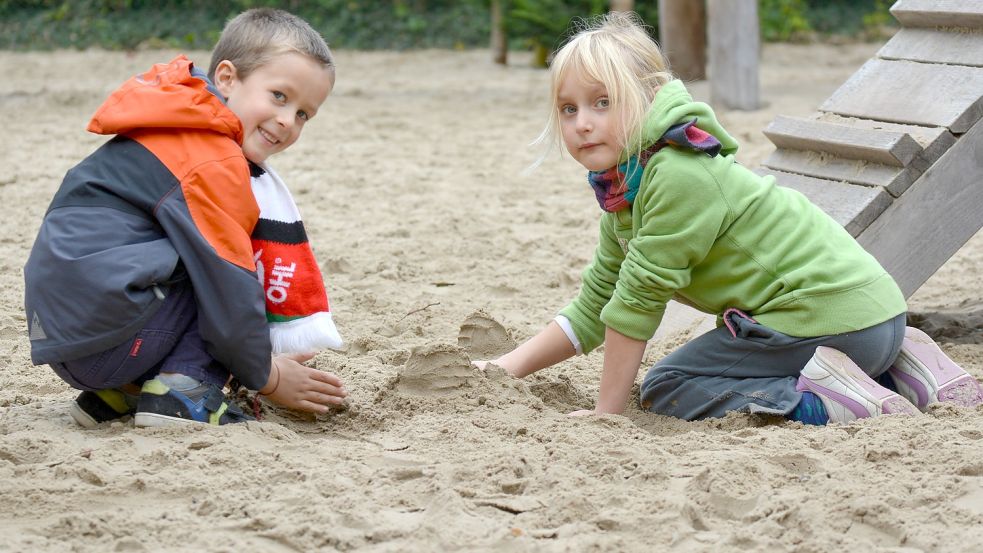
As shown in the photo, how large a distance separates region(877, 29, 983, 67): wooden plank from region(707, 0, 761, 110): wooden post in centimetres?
420

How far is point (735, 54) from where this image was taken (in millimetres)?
8406

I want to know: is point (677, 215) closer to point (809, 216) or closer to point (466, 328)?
point (809, 216)

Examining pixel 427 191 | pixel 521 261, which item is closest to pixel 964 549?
pixel 521 261

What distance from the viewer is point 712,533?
2.21 metres

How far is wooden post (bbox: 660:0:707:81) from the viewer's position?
30.5ft

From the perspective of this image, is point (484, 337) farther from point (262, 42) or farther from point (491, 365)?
point (262, 42)

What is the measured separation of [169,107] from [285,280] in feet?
1.56

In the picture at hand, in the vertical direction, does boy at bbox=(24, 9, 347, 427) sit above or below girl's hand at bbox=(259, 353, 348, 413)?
above

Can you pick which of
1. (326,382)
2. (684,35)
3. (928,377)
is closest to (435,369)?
(326,382)

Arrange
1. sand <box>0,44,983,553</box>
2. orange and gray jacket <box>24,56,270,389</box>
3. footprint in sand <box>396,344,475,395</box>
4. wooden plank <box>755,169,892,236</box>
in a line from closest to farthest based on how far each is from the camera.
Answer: sand <box>0,44,983,553</box>
orange and gray jacket <box>24,56,270,389</box>
footprint in sand <box>396,344,475,395</box>
wooden plank <box>755,169,892,236</box>

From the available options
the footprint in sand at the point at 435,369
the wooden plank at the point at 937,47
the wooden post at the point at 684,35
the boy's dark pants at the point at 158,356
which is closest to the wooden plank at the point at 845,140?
the wooden plank at the point at 937,47

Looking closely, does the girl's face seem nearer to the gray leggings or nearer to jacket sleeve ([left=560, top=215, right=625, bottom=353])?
jacket sleeve ([left=560, top=215, right=625, bottom=353])

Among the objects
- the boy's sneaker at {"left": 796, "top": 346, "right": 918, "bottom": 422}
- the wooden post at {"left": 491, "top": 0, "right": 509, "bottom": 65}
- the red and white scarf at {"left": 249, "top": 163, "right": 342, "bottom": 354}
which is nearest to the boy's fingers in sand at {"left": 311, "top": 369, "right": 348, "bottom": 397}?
the red and white scarf at {"left": 249, "top": 163, "right": 342, "bottom": 354}

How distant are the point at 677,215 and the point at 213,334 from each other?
43.9 inches
